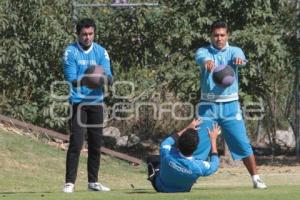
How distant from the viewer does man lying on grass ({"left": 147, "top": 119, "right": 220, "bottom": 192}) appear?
8609mm

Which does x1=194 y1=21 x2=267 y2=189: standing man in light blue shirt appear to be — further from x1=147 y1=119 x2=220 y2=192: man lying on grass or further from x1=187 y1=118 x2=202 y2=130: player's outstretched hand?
x1=147 y1=119 x2=220 y2=192: man lying on grass

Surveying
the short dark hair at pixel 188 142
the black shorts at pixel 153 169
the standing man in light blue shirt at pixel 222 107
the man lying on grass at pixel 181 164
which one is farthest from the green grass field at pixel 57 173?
the short dark hair at pixel 188 142

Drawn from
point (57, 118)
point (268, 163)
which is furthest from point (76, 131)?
point (268, 163)

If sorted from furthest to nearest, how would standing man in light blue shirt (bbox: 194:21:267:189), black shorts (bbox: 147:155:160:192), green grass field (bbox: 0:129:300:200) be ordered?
green grass field (bbox: 0:129:300:200)
standing man in light blue shirt (bbox: 194:21:267:189)
black shorts (bbox: 147:155:160:192)

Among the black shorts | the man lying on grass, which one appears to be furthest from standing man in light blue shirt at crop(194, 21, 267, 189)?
the black shorts

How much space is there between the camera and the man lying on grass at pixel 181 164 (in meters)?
8.61

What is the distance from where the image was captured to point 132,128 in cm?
1827

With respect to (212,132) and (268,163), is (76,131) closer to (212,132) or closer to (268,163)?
(212,132)

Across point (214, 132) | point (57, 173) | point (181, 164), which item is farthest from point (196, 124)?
point (57, 173)

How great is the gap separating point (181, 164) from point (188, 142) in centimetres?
25

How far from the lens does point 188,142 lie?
8555mm

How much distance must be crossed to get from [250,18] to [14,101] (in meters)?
4.82

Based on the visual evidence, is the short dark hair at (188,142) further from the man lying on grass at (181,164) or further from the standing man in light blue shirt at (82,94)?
the standing man in light blue shirt at (82,94)

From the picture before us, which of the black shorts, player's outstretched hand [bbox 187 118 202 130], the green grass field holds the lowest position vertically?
the green grass field
